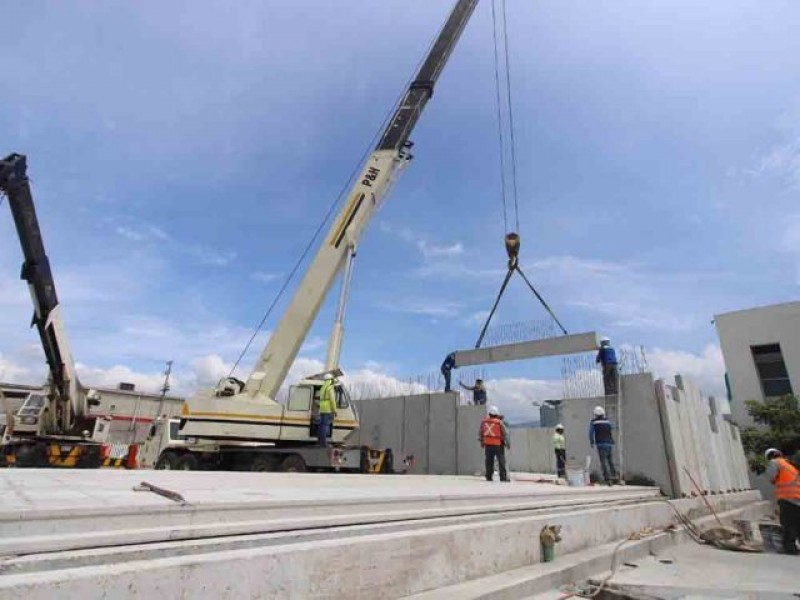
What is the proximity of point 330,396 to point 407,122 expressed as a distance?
7504 mm

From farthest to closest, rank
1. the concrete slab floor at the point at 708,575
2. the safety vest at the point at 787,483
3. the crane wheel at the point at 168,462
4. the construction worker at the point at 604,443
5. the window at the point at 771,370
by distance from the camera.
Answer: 1. the window at the point at 771,370
2. the crane wheel at the point at 168,462
3. the construction worker at the point at 604,443
4. the safety vest at the point at 787,483
5. the concrete slab floor at the point at 708,575

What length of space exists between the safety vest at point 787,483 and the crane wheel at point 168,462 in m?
12.4

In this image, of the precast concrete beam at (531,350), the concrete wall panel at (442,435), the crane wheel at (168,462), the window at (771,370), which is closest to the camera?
the crane wheel at (168,462)

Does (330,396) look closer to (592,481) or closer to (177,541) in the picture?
(592,481)

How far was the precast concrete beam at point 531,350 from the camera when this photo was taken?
1220 centimetres

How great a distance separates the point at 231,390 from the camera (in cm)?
1070

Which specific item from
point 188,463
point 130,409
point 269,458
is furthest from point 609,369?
point 130,409

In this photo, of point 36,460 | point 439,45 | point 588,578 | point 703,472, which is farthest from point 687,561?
point 36,460

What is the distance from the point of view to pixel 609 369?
1134cm

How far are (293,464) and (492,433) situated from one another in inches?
167

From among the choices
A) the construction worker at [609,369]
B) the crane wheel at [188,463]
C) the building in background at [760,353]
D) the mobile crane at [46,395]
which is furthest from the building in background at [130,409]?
the building in background at [760,353]

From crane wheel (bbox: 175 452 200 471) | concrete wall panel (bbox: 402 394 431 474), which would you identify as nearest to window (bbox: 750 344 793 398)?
concrete wall panel (bbox: 402 394 431 474)

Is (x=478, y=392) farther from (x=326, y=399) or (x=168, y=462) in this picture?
(x=168, y=462)

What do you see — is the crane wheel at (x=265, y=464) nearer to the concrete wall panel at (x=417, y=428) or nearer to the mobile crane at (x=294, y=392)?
the mobile crane at (x=294, y=392)
